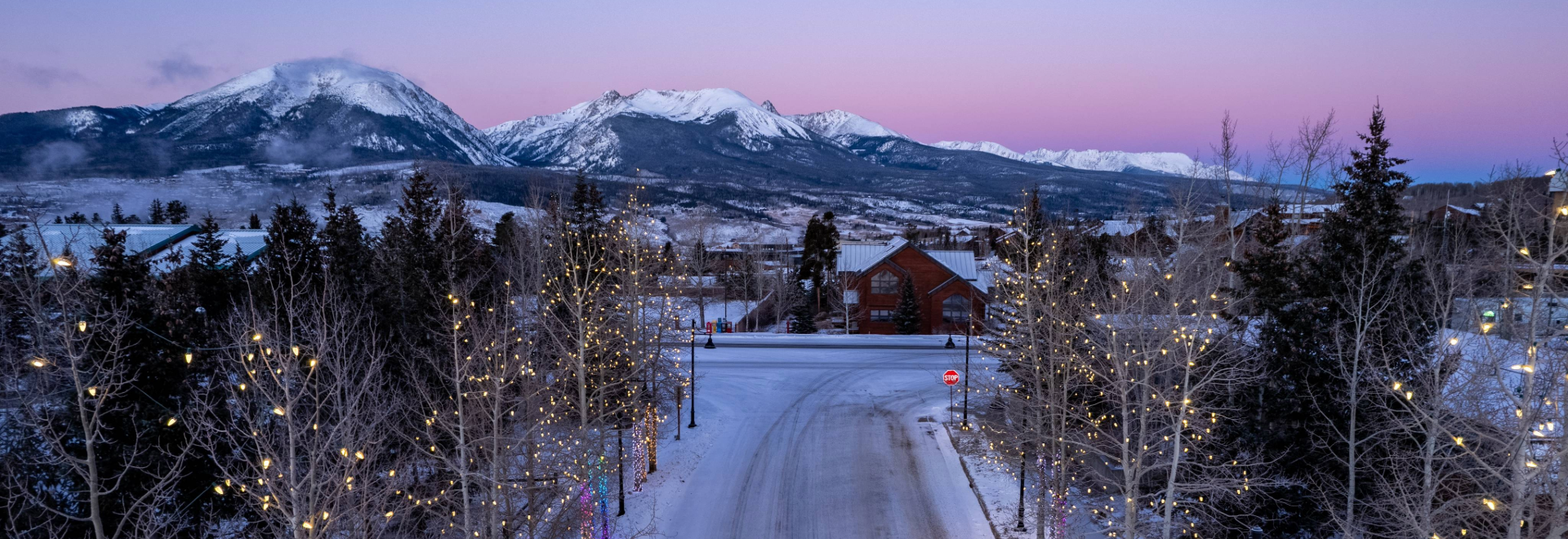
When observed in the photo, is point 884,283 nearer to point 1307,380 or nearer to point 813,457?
point 813,457

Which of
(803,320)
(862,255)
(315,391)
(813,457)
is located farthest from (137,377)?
(862,255)

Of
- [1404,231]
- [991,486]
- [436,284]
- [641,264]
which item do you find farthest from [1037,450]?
[436,284]

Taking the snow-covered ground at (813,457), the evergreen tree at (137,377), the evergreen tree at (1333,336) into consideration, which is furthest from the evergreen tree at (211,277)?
the evergreen tree at (1333,336)

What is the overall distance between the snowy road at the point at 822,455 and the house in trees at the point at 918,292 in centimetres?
1161

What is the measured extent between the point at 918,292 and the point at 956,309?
3008 mm

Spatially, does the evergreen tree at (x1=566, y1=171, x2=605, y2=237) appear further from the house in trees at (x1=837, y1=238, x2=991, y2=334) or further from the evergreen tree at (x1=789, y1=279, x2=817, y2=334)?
the house in trees at (x1=837, y1=238, x2=991, y2=334)

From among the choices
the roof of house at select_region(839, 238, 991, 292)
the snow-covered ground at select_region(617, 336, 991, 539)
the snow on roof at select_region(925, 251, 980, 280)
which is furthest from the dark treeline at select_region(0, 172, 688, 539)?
the snow on roof at select_region(925, 251, 980, 280)

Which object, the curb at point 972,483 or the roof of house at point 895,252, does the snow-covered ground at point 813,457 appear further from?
the roof of house at point 895,252

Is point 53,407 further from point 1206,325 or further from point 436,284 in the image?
point 1206,325

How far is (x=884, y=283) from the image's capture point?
167 feet

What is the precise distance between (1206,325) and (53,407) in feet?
81.0

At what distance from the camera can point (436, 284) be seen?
21.7 m

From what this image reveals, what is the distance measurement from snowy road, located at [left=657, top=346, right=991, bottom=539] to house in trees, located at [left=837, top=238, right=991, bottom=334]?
38.1 feet

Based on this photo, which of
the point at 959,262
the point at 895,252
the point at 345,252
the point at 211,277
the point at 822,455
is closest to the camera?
the point at 211,277
